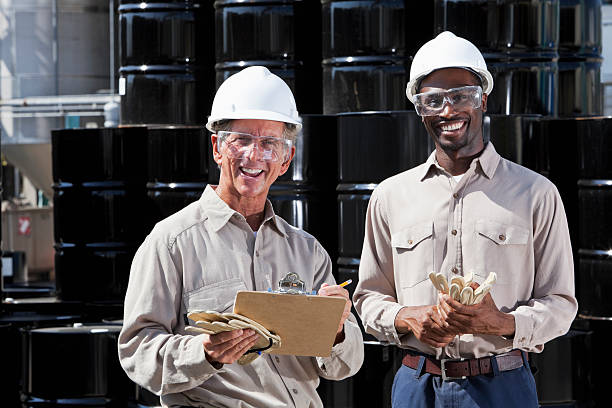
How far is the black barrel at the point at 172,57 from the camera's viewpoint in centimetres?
492

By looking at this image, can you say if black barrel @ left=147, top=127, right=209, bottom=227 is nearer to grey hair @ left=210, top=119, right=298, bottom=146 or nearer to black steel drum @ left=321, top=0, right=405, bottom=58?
black steel drum @ left=321, top=0, right=405, bottom=58

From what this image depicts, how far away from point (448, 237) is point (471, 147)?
0.68 feet

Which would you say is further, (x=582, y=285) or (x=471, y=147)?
(x=582, y=285)

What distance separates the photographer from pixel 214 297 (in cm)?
211

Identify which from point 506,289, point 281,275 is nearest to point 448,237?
point 506,289

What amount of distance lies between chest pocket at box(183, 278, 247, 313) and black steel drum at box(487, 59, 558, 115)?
7.11ft

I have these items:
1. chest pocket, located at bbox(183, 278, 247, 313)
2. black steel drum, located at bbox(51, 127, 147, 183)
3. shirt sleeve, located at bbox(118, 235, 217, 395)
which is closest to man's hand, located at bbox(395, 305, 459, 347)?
chest pocket, located at bbox(183, 278, 247, 313)

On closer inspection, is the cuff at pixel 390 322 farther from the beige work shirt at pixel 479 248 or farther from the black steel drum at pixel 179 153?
the black steel drum at pixel 179 153

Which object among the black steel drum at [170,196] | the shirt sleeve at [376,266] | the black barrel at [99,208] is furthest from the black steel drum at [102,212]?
the shirt sleeve at [376,266]

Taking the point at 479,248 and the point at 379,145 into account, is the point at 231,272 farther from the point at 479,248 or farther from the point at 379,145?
the point at 379,145

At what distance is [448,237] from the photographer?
8.31 ft

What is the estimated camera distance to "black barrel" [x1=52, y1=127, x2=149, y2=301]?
5051mm

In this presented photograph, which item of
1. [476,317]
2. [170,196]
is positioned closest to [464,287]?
[476,317]

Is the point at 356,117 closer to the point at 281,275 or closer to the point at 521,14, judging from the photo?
the point at 521,14
